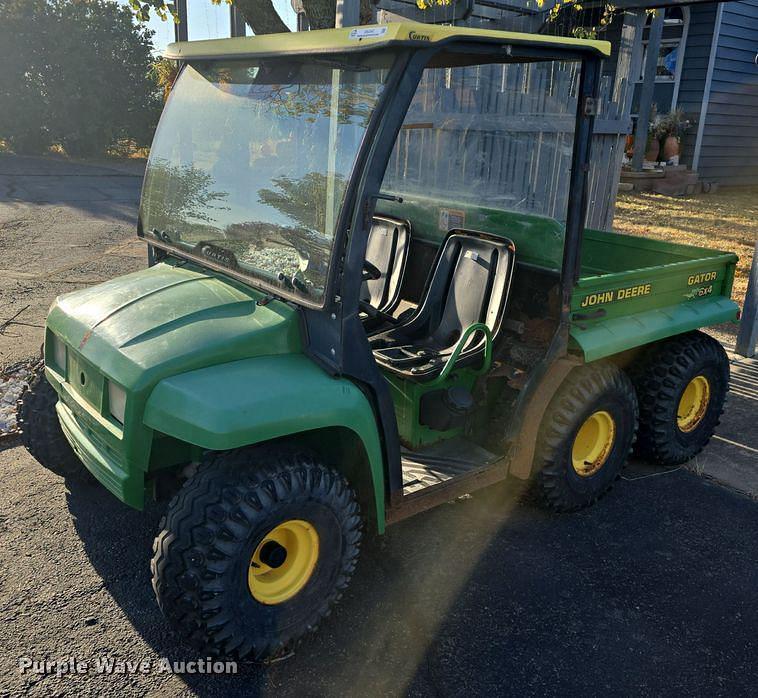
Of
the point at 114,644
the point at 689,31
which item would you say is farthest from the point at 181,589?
the point at 689,31

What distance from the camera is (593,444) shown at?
3.84 metres

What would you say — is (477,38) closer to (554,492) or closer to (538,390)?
(538,390)

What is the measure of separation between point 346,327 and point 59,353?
4.42 ft

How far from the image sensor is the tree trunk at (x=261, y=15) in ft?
21.4

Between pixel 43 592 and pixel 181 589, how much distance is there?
0.91 metres

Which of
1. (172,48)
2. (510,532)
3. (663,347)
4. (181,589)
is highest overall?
(172,48)

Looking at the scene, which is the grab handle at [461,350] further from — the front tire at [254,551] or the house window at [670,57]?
the house window at [670,57]

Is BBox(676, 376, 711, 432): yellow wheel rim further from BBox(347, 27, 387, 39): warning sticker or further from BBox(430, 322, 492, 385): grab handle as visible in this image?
BBox(347, 27, 387, 39): warning sticker

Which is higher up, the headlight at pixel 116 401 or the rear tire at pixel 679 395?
the headlight at pixel 116 401

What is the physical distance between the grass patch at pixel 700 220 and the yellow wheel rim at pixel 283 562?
5954mm

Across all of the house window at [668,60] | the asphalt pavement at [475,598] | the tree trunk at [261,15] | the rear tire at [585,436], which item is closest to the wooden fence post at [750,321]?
the asphalt pavement at [475,598]

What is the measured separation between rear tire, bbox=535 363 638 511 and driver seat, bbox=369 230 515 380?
0.47 meters

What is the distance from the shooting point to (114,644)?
2801 millimetres

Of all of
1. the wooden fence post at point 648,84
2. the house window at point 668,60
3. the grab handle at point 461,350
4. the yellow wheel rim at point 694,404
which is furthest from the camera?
the house window at point 668,60
